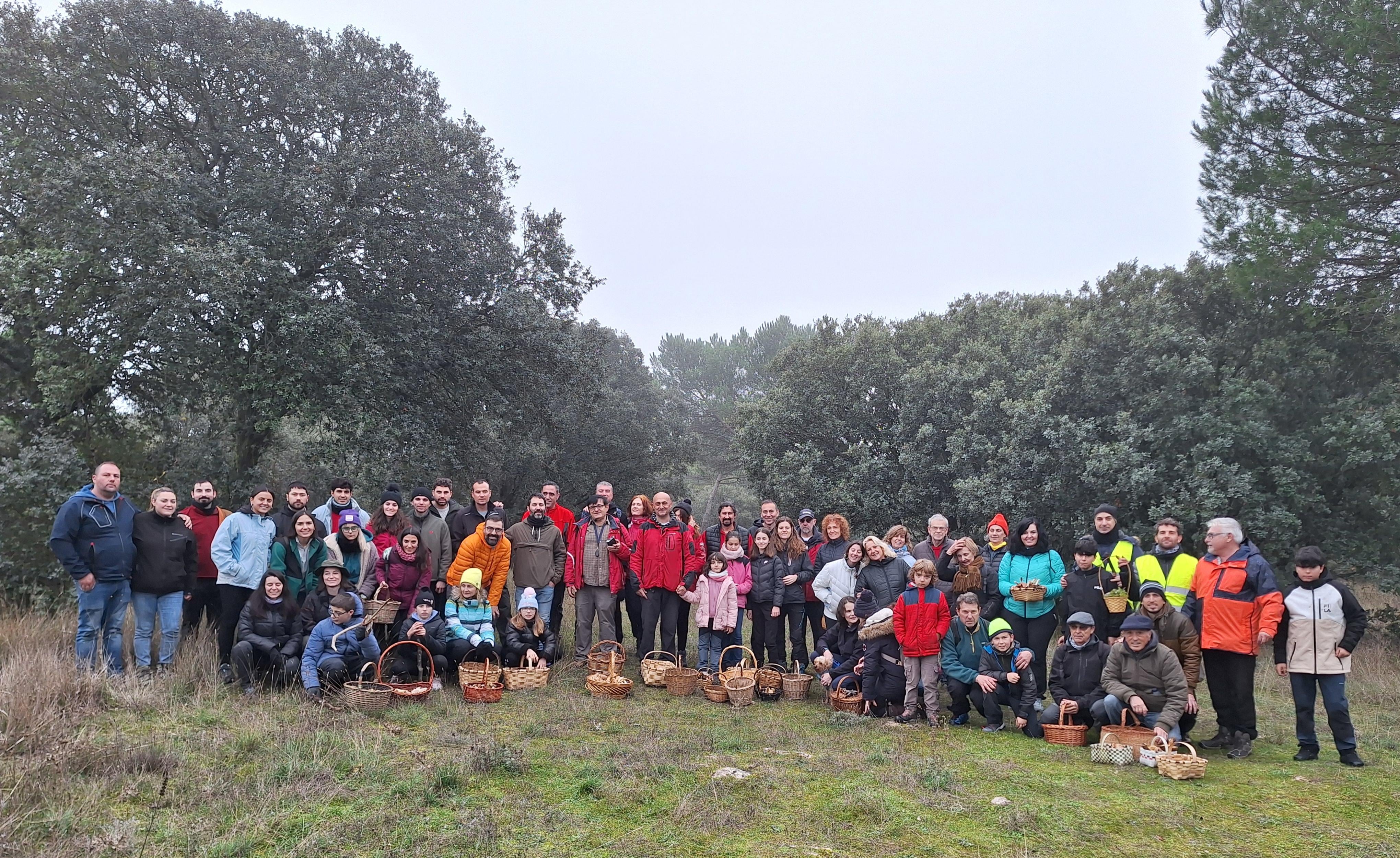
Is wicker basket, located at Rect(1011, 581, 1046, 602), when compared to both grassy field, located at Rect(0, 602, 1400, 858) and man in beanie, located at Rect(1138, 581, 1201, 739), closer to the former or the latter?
man in beanie, located at Rect(1138, 581, 1201, 739)

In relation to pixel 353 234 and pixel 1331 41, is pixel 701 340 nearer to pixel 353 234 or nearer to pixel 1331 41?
pixel 353 234

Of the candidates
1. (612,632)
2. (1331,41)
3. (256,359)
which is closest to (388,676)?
(612,632)

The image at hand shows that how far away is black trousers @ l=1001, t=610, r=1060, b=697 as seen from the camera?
680 centimetres

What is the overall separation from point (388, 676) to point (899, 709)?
4.49 metres

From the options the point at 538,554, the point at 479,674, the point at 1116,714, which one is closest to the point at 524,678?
the point at 479,674

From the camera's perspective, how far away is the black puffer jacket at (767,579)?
8.29m

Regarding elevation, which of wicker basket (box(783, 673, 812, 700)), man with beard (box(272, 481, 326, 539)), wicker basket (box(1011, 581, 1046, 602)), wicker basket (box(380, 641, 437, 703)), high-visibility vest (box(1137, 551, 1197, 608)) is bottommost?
wicker basket (box(783, 673, 812, 700))

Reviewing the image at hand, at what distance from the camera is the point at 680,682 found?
750cm

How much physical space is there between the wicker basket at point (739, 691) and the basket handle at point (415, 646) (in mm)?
2570

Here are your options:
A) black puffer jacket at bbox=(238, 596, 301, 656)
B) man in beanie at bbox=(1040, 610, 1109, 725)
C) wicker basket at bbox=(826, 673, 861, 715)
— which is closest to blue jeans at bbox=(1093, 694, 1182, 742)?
man in beanie at bbox=(1040, 610, 1109, 725)

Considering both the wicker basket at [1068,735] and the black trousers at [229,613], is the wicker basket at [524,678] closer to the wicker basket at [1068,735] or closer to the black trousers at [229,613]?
the black trousers at [229,613]

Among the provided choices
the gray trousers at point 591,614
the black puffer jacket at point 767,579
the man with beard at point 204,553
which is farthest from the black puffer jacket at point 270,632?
the black puffer jacket at point 767,579

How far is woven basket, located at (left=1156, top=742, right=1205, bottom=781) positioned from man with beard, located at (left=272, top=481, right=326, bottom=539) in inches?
268

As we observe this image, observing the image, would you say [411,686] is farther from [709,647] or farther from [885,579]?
[885,579]
